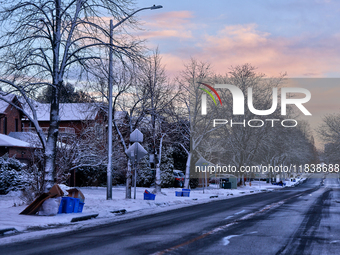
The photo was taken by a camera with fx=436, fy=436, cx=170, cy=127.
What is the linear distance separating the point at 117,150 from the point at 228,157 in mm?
40337

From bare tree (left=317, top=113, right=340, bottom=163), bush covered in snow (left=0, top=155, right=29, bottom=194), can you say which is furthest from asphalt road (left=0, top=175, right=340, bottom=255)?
bare tree (left=317, top=113, right=340, bottom=163)

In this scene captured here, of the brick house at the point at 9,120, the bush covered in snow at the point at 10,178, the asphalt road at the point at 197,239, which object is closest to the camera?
the asphalt road at the point at 197,239

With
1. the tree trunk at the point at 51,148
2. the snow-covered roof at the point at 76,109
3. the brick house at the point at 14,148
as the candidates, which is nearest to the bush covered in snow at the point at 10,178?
the snow-covered roof at the point at 76,109

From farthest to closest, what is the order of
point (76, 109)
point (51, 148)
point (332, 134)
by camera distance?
point (332, 134), point (76, 109), point (51, 148)

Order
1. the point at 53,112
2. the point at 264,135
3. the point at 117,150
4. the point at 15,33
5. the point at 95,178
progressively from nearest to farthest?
the point at 15,33 → the point at 53,112 → the point at 117,150 → the point at 95,178 → the point at 264,135

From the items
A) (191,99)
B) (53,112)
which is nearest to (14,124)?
(191,99)

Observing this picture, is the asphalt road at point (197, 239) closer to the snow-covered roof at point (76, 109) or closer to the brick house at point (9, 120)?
the snow-covered roof at point (76, 109)

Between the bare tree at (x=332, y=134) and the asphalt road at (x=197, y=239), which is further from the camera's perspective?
the bare tree at (x=332, y=134)

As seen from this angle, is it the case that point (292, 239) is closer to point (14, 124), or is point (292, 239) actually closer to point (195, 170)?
point (14, 124)

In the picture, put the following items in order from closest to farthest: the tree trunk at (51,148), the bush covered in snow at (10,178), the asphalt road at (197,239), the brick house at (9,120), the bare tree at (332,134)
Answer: the asphalt road at (197,239) → the tree trunk at (51,148) → the bush covered in snow at (10,178) → the brick house at (9,120) → the bare tree at (332,134)

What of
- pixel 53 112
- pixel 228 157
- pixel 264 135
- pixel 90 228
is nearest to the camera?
pixel 90 228

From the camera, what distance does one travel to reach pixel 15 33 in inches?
614

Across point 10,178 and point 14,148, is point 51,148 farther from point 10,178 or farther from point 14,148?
point 14,148

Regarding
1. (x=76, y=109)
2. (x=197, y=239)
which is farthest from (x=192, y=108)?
(x=197, y=239)
